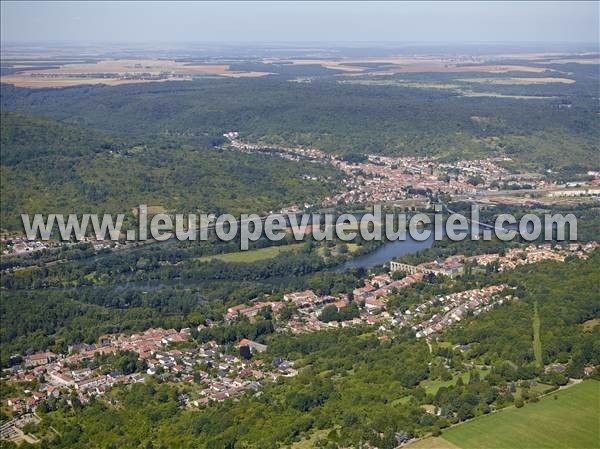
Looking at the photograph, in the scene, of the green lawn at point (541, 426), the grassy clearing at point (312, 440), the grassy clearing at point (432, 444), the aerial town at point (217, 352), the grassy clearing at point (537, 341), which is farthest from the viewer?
the aerial town at point (217, 352)

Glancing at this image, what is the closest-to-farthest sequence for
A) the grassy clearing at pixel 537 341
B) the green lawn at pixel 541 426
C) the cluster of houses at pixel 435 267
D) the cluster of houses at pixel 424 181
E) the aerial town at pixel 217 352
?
the green lawn at pixel 541 426
the grassy clearing at pixel 537 341
the aerial town at pixel 217 352
the cluster of houses at pixel 435 267
the cluster of houses at pixel 424 181

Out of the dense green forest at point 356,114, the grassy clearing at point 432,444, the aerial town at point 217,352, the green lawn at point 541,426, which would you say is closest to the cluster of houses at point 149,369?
the aerial town at point 217,352

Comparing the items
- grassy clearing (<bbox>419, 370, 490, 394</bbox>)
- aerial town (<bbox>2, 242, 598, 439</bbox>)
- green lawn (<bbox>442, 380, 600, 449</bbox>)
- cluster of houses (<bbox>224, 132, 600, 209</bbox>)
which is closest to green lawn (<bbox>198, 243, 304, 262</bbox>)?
aerial town (<bbox>2, 242, 598, 439</bbox>)

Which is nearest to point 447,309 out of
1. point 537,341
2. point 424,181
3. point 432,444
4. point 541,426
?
point 537,341

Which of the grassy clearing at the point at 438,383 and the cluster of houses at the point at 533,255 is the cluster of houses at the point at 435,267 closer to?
the cluster of houses at the point at 533,255

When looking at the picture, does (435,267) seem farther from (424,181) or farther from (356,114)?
(356,114)

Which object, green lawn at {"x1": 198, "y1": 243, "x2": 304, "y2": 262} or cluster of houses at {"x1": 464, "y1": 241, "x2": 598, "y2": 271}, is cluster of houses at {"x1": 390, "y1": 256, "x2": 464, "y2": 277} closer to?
cluster of houses at {"x1": 464, "y1": 241, "x2": 598, "y2": 271}
